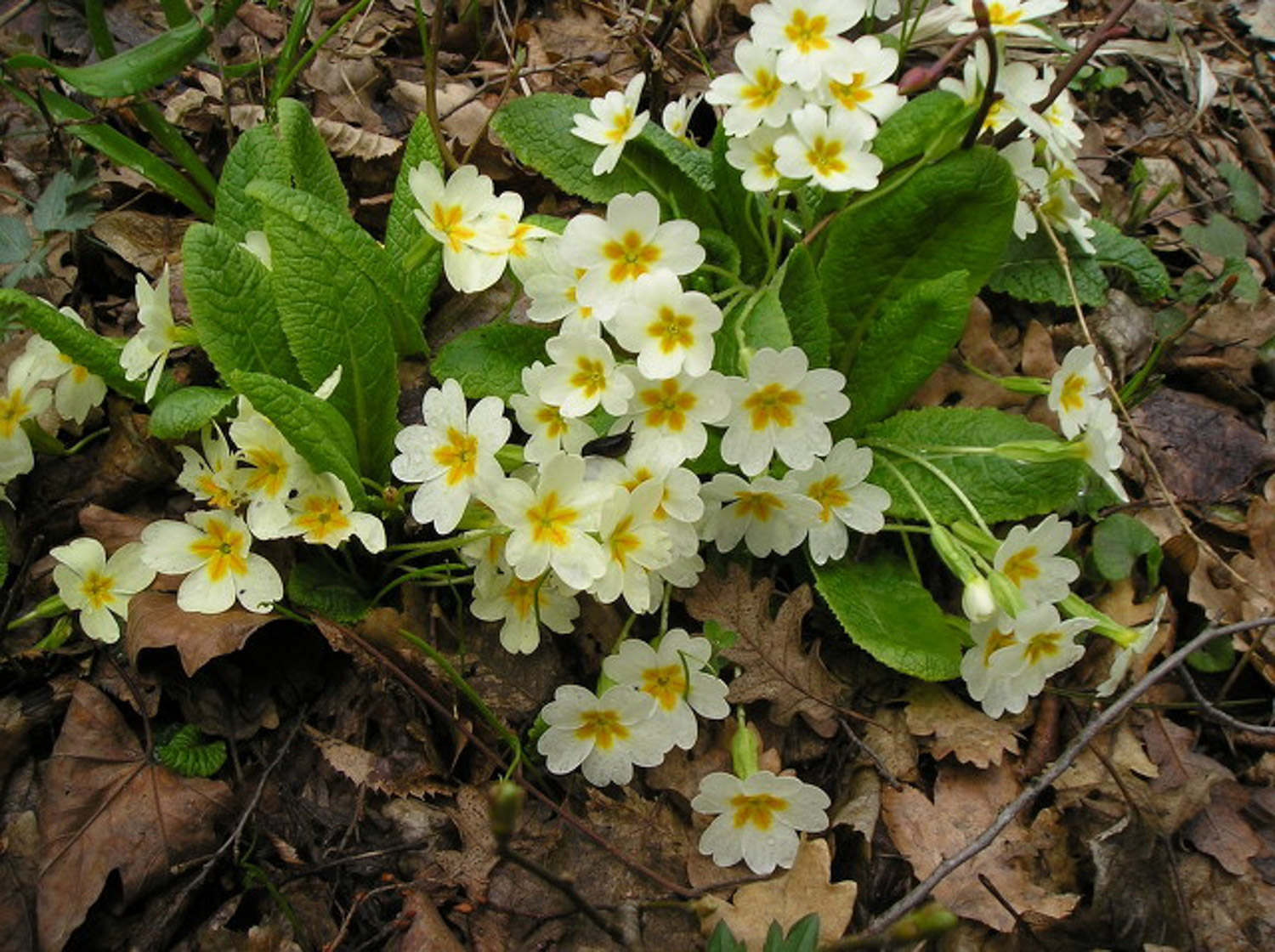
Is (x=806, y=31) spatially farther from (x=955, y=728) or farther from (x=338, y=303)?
(x=955, y=728)

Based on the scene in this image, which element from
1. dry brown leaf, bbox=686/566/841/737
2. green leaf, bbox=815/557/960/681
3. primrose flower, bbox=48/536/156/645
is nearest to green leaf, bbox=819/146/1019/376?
green leaf, bbox=815/557/960/681

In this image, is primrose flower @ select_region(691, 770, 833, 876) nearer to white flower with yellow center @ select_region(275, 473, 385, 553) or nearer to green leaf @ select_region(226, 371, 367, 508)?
white flower with yellow center @ select_region(275, 473, 385, 553)

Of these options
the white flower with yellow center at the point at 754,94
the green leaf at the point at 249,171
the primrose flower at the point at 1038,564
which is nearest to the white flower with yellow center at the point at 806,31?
the white flower with yellow center at the point at 754,94

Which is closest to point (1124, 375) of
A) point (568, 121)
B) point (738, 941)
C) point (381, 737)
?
point (568, 121)

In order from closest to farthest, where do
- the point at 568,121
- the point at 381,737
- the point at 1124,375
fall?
the point at 381,737 < the point at 568,121 < the point at 1124,375

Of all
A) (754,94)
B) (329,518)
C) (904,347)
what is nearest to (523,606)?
(329,518)

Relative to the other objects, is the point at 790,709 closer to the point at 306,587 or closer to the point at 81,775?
the point at 306,587
